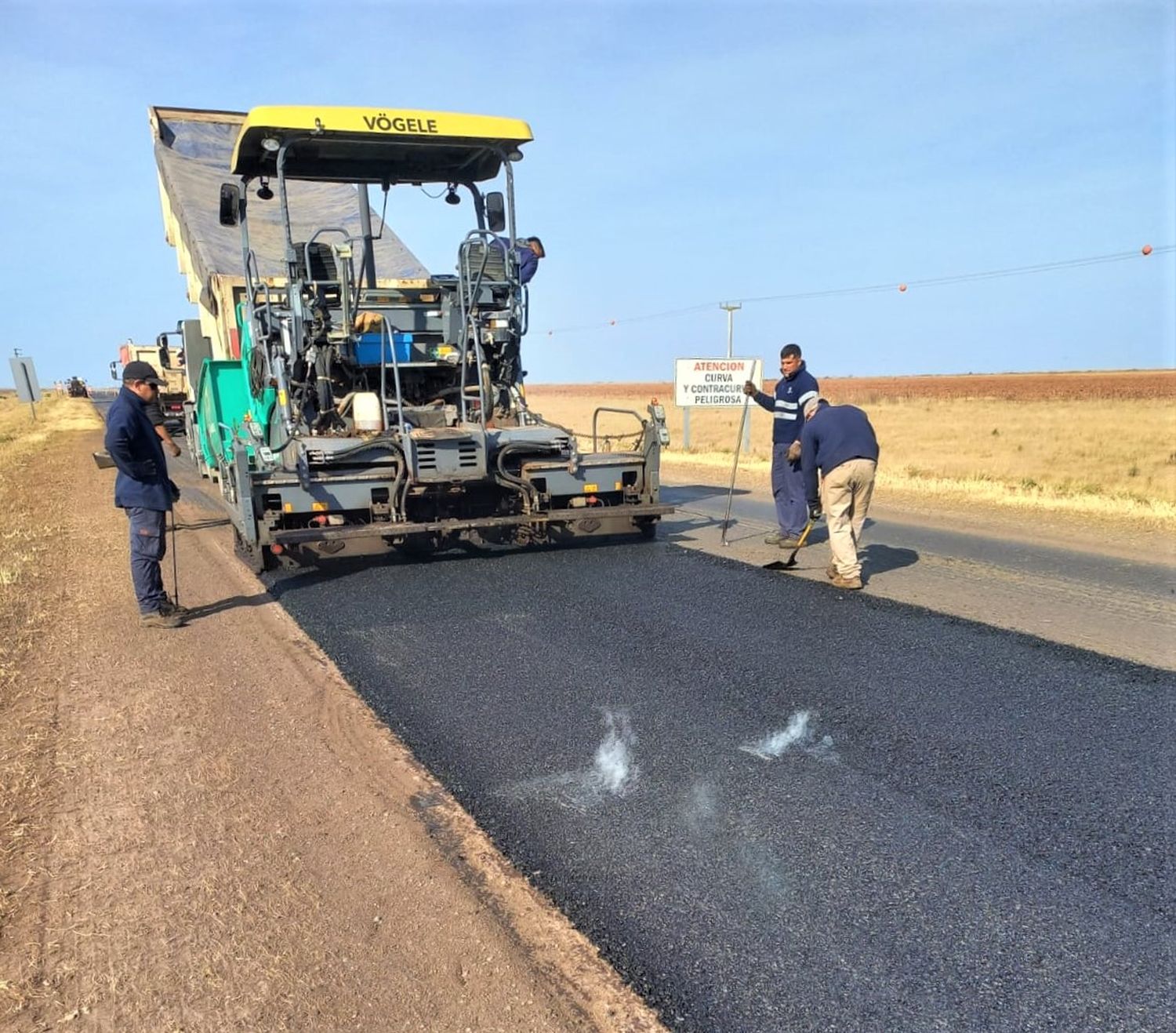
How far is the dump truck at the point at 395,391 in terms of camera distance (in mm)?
6738

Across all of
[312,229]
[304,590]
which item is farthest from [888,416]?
[304,590]

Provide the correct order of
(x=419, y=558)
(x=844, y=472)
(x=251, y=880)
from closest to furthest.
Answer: (x=251, y=880) → (x=844, y=472) → (x=419, y=558)

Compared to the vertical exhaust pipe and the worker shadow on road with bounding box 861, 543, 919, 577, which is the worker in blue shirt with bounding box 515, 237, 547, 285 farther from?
the worker shadow on road with bounding box 861, 543, 919, 577

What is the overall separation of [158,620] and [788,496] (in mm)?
5501

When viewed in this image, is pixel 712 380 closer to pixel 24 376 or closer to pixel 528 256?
pixel 528 256

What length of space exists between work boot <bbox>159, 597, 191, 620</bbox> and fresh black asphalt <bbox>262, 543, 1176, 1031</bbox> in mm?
783

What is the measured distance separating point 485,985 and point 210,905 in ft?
3.13

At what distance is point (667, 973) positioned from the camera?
91.3 inches

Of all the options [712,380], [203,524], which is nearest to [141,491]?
[203,524]

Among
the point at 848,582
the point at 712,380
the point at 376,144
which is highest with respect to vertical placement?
the point at 376,144

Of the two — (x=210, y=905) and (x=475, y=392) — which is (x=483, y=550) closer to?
(x=475, y=392)

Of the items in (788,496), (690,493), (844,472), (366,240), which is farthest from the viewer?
(690,493)

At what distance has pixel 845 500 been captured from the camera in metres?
6.43

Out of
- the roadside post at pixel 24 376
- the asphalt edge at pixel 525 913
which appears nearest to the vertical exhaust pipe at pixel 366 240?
the asphalt edge at pixel 525 913
